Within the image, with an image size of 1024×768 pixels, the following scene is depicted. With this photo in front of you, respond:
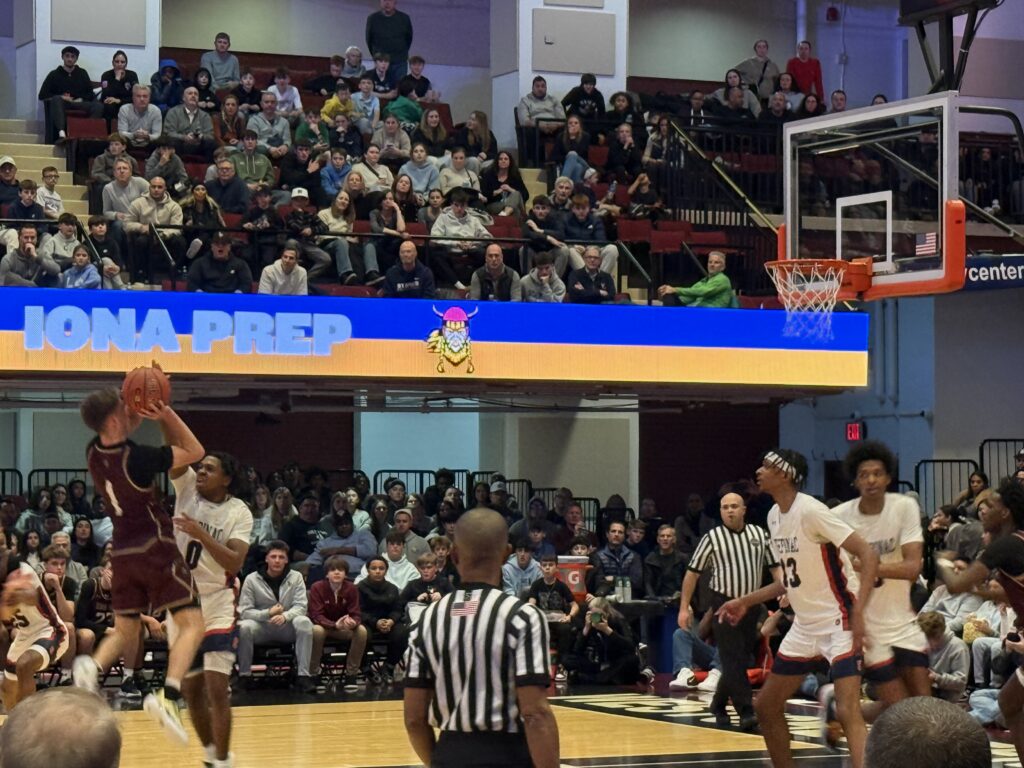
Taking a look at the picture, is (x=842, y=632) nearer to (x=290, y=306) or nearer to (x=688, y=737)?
(x=688, y=737)

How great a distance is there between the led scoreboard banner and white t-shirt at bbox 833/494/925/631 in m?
9.33

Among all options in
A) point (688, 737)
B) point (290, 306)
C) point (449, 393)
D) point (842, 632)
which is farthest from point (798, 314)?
point (842, 632)

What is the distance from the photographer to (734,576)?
14.4 metres

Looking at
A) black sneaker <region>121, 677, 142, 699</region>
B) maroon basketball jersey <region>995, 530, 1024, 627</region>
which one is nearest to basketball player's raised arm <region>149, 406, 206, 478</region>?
maroon basketball jersey <region>995, 530, 1024, 627</region>

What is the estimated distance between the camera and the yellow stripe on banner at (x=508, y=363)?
1747 centimetres

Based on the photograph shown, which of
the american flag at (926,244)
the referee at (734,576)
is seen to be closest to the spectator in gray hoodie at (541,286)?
the referee at (734,576)

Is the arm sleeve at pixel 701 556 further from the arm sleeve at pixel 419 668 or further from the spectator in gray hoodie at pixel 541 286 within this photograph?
the arm sleeve at pixel 419 668

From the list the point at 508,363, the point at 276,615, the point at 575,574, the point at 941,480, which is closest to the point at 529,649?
the point at 276,615

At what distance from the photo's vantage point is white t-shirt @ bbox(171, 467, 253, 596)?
9852 millimetres

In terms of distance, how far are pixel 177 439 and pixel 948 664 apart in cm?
787

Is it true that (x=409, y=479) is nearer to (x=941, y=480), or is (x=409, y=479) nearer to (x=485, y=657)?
(x=941, y=480)

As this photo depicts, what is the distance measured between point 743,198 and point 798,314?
2277 mm

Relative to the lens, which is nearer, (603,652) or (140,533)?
(140,533)

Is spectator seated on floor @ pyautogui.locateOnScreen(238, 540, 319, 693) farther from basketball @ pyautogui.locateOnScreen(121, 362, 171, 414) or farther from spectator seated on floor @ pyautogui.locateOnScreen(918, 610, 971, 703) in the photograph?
basketball @ pyautogui.locateOnScreen(121, 362, 171, 414)
